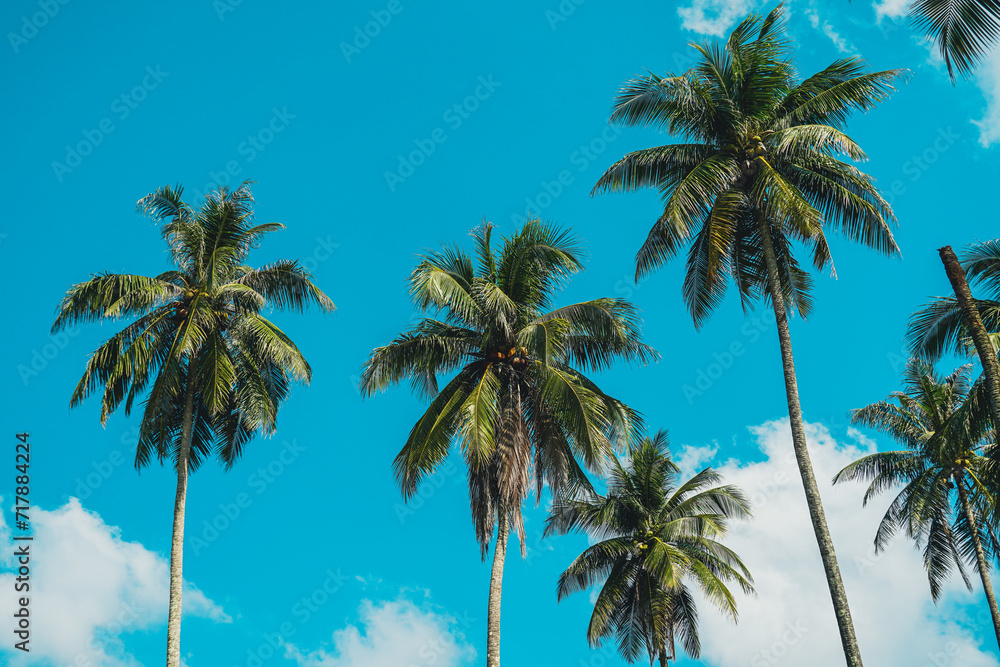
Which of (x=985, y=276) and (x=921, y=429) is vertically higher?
(x=921, y=429)

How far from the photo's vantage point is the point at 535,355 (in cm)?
2034

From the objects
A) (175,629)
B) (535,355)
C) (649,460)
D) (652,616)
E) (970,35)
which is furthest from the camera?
(649,460)

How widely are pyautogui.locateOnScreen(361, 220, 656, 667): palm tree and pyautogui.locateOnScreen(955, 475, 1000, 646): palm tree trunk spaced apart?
1542 cm

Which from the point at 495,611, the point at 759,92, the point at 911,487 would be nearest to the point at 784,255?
the point at 759,92

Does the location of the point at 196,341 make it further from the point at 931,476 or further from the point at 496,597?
the point at 931,476

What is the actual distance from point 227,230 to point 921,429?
26029 mm

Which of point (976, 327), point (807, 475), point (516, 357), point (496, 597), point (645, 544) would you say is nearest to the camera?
point (976, 327)

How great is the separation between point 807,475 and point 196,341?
560 inches

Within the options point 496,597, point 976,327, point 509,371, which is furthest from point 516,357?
point 976,327

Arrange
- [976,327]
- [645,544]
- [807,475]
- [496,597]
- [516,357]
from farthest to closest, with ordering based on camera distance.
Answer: [645,544] < [516,357] < [496,597] < [807,475] < [976,327]

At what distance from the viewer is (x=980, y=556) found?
2970cm

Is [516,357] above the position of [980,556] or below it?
above

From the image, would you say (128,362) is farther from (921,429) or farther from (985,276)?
(921,429)

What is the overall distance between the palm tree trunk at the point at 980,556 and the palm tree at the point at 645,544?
7992 mm
